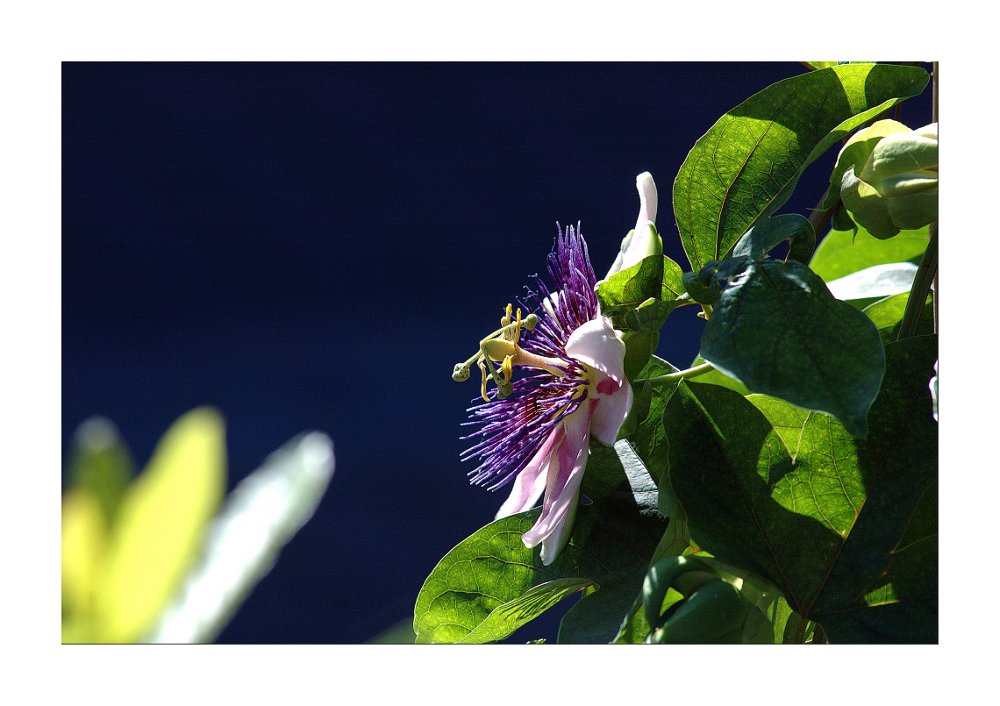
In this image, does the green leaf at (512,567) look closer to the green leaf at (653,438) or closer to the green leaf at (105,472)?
the green leaf at (653,438)

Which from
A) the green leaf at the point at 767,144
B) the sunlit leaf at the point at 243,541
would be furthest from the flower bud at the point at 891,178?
the sunlit leaf at the point at 243,541

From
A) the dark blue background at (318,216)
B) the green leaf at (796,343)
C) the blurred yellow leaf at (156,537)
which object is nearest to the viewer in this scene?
the blurred yellow leaf at (156,537)

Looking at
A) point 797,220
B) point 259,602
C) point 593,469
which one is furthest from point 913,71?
point 259,602

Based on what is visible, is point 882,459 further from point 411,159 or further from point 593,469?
point 411,159

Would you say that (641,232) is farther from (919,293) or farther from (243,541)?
(243,541)

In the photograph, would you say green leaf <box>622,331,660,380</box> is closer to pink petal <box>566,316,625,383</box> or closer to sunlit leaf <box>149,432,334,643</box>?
pink petal <box>566,316,625,383</box>

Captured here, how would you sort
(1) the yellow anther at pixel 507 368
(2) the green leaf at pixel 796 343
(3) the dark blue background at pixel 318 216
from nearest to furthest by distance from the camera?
(2) the green leaf at pixel 796 343
(1) the yellow anther at pixel 507 368
(3) the dark blue background at pixel 318 216

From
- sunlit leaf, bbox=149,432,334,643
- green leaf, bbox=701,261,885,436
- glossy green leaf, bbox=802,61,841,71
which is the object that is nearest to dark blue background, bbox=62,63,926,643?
glossy green leaf, bbox=802,61,841,71
